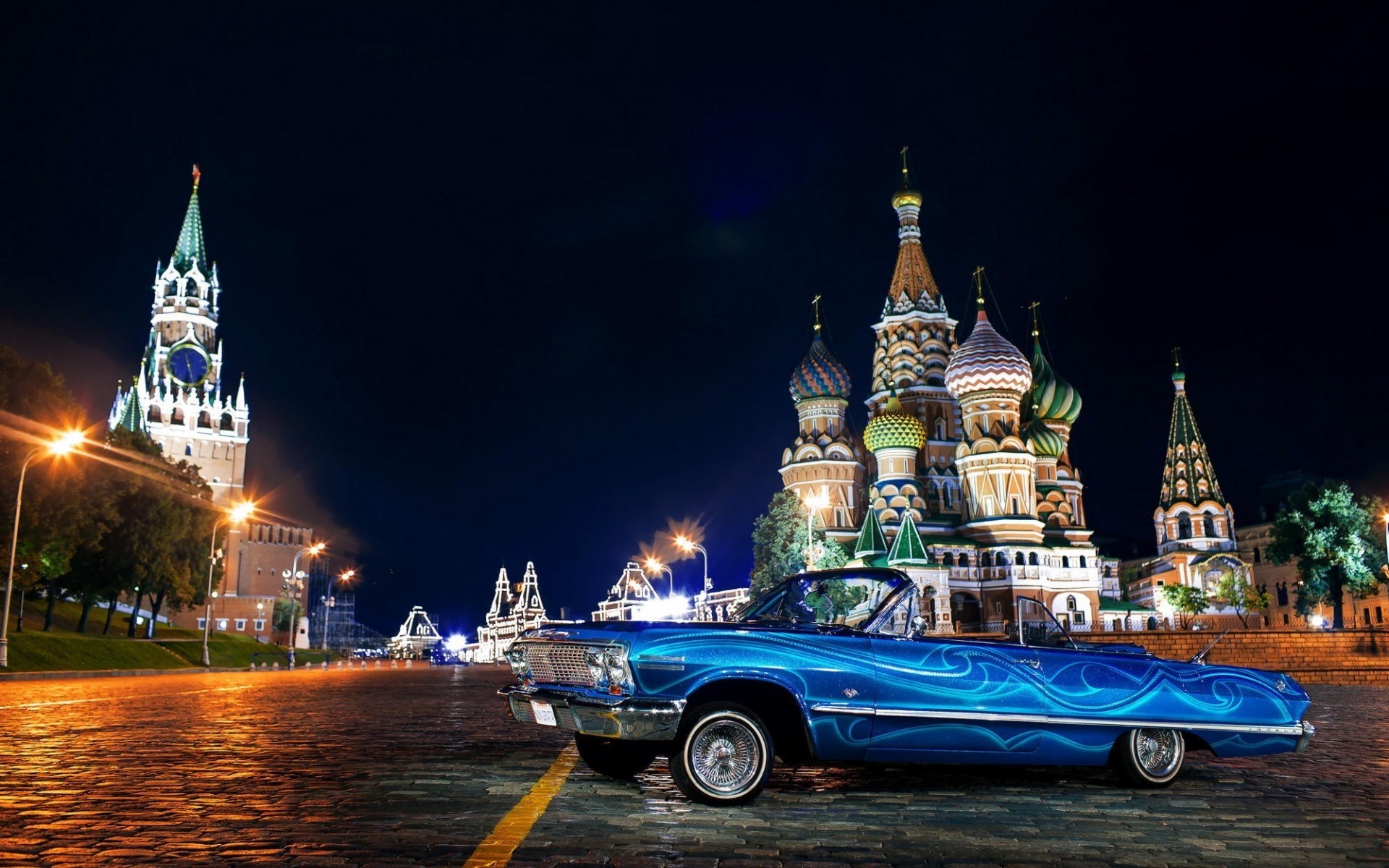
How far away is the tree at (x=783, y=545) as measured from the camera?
229ft

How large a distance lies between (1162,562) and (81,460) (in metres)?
86.3

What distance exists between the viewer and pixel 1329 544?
184 feet

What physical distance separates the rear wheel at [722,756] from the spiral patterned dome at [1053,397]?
287 ft

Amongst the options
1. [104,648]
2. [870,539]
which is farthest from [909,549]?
[104,648]

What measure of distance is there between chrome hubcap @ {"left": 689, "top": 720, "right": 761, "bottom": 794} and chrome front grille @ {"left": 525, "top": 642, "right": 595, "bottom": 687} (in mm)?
889

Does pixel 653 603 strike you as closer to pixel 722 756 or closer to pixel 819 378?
pixel 819 378

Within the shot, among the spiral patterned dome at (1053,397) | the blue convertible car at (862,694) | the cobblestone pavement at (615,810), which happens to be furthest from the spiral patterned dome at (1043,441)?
the blue convertible car at (862,694)

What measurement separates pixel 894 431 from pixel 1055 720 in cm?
7343

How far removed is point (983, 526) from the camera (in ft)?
243

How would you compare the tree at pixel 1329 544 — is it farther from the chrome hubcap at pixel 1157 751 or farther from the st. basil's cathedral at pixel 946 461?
the chrome hubcap at pixel 1157 751

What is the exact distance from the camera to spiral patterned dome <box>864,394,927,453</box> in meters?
80.3

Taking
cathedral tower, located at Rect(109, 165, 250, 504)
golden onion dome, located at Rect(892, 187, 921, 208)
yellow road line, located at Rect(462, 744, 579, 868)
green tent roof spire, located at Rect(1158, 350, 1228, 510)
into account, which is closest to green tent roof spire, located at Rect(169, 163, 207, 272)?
cathedral tower, located at Rect(109, 165, 250, 504)

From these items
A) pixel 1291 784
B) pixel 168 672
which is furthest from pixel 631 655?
pixel 168 672

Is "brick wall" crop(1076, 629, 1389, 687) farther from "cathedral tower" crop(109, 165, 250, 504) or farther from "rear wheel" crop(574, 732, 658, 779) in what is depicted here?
"cathedral tower" crop(109, 165, 250, 504)
